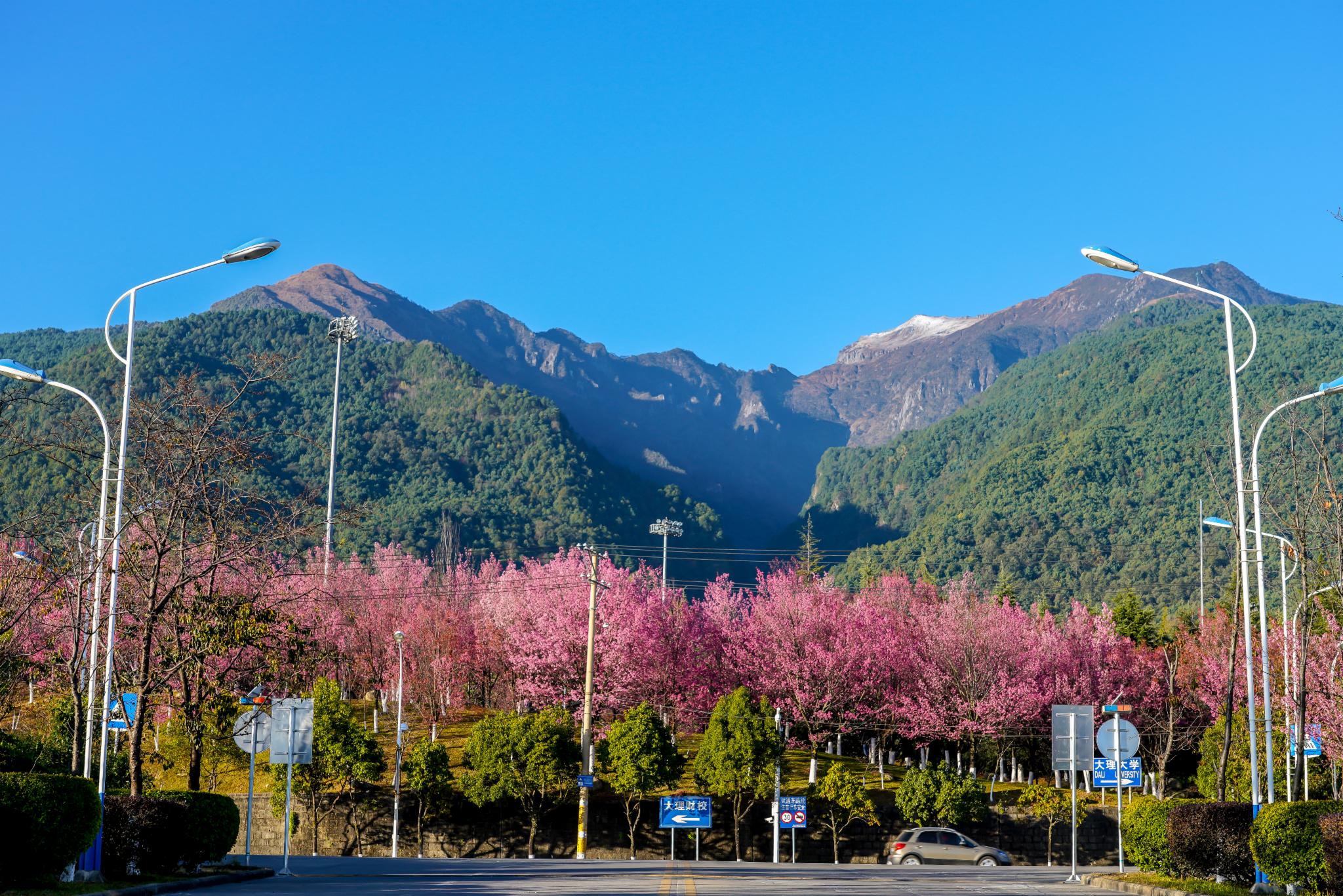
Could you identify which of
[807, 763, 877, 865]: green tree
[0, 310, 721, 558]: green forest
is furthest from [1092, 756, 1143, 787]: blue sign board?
[0, 310, 721, 558]: green forest

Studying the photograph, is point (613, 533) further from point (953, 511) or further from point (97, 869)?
point (97, 869)

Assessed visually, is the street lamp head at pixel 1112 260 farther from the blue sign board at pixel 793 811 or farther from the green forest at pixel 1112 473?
the green forest at pixel 1112 473

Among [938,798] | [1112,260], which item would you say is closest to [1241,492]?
[1112,260]

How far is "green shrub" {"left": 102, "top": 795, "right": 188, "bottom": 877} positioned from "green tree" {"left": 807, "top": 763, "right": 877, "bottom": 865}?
25.5m

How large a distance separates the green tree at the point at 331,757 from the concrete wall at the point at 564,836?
1.02 m

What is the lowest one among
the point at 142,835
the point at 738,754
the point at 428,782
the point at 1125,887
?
the point at 428,782

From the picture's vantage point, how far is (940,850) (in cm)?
3788

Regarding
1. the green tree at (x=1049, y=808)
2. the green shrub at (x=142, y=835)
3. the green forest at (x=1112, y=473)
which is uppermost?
the green forest at (x=1112, y=473)

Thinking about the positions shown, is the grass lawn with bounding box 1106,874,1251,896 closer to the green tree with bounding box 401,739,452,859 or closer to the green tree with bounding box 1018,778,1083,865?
the green tree with bounding box 1018,778,1083,865

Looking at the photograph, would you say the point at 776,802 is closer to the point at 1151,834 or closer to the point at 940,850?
the point at 940,850

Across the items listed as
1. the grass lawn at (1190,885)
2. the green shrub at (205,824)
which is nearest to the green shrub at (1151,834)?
the grass lawn at (1190,885)

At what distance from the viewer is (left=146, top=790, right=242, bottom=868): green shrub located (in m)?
20.0

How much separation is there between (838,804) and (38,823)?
99.5ft

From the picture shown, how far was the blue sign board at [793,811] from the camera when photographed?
128 ft
